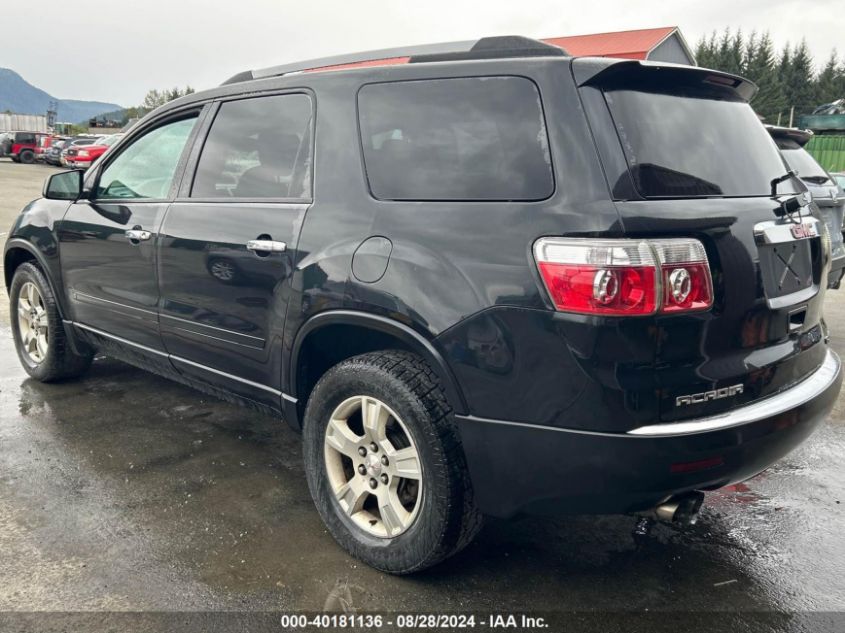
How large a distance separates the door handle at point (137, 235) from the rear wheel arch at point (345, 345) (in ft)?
4.00

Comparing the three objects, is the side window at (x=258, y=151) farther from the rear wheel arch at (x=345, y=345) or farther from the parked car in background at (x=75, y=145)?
the parked car in background at (x=75, y=145)

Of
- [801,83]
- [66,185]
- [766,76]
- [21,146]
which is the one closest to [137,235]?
[66,185]

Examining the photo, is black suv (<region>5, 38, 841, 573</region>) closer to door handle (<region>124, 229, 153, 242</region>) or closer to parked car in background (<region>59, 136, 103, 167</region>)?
door handle (<region>124, 229, 153, 242</region>)

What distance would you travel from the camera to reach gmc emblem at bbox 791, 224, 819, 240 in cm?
268

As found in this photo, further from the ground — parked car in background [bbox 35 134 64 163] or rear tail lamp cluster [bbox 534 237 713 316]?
rear tail lamp cluster [bbox 534 237 713 316]

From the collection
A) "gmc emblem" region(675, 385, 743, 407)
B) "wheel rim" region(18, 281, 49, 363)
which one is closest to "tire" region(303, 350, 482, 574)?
"gmc emblem" region(675, 385, 743, 407)

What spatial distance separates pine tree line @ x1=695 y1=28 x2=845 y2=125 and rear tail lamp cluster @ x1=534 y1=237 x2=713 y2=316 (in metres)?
92.3

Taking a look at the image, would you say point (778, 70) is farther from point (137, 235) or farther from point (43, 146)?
point (137, 235)

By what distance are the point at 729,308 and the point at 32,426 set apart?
369cm

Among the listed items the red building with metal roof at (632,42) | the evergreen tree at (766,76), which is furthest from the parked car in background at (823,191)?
the evergreen tree at (766,76)

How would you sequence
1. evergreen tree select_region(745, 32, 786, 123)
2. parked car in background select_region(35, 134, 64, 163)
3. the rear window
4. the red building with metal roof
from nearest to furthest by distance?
the rear window
parked car in background select_region(35, 134, 64, 163)
the red building with metal roof
evergreen tree select_region(745, 32, 786, 123)

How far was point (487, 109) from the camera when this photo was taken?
2.56 meters

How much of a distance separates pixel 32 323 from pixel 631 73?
4177 millimetres

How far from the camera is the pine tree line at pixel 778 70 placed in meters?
86.7
